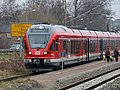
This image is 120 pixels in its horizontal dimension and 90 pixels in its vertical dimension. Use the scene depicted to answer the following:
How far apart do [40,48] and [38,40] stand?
2.16ft

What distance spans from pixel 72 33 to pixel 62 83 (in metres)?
13.3

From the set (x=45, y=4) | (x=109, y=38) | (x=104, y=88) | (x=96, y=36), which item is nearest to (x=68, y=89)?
(x=104, y=88)

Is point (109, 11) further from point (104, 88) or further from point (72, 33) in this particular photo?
point (104, 88)

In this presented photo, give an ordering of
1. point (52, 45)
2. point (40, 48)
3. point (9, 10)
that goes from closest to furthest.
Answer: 1. point (40, 48)
2. point (52, 45)
3. point (9, 10)

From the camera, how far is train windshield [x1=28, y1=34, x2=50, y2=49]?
94.4ft

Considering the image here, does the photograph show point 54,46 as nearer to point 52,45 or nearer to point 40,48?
point 52,45

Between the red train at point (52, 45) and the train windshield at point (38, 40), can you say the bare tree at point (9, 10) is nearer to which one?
the red train at point (52, 45)

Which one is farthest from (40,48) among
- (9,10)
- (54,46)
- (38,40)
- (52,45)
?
(9,10)

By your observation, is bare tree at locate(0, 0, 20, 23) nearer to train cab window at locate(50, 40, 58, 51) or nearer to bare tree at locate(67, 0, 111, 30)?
bare tree at locate(67, 0, 111, 30)

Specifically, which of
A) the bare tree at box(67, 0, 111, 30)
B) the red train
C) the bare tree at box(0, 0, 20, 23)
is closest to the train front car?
the red train

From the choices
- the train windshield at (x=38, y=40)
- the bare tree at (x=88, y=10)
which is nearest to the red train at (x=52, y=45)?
the train windshield at (x=38, y=40)

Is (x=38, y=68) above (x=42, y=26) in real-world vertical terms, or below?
below

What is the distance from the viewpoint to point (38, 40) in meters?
29.1

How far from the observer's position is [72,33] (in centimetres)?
3400
